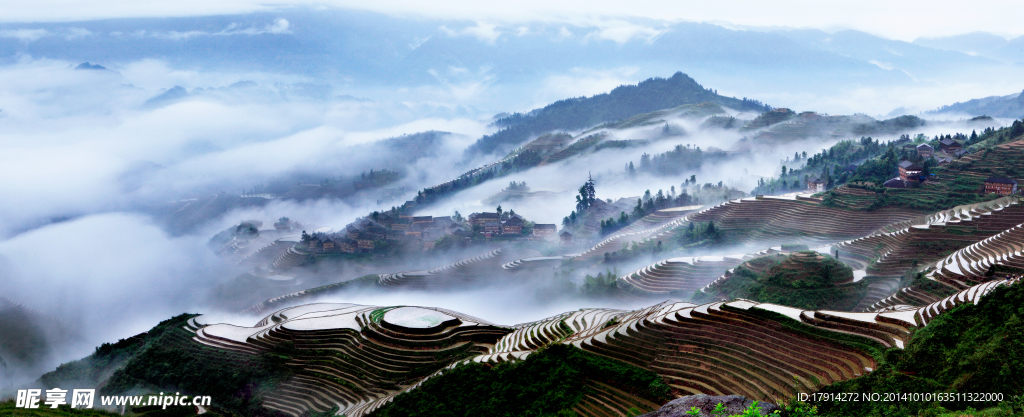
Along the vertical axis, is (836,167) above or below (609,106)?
below

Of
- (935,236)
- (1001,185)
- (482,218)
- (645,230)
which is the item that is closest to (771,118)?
(645,230)

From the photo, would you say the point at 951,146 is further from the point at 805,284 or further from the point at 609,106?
the point at 609,106

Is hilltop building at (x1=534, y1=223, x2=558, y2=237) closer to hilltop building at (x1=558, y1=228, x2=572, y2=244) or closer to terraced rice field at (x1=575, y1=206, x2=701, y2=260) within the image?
hilltop building at (x1=558, y1=228, x2=572, y2=244)

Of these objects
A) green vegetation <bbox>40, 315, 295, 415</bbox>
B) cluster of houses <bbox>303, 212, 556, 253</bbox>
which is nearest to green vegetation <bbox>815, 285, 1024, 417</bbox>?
green vegetation <bbox>40, 315, 295, 415</bbox>

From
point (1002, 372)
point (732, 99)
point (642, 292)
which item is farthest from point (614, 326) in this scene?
point (732, 99)

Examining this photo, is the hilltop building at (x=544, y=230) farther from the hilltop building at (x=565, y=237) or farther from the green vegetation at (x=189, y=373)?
the green vegetation at (x=189, y=373)

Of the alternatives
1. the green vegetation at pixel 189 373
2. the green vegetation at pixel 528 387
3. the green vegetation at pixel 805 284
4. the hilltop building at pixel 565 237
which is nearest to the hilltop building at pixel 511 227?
the hilltop building at pixel 565 237
